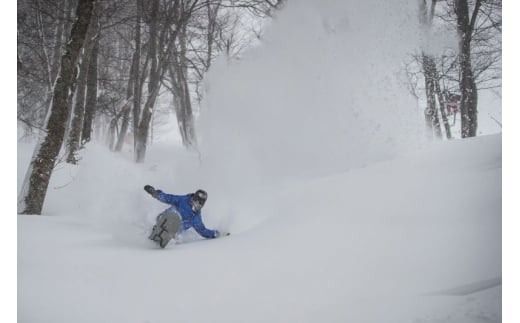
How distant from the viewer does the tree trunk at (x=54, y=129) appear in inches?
188

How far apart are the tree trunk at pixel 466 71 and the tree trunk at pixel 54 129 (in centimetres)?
644

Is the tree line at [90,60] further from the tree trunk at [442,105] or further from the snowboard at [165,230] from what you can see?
the tree trunk at [442,105]

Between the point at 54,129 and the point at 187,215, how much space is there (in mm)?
2409

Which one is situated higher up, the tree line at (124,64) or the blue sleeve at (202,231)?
the tree line at (124,64)

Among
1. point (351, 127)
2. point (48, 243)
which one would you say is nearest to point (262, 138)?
point (351, 127)

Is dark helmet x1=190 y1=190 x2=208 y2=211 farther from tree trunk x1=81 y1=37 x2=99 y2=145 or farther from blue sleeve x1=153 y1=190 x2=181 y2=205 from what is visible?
tree trunk x1=81 y1=37 x2=99 y2=145

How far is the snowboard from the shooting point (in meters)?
3.64

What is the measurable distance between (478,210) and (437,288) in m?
1.09

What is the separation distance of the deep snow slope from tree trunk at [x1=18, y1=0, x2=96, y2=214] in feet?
1.94

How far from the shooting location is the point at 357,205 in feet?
12.3

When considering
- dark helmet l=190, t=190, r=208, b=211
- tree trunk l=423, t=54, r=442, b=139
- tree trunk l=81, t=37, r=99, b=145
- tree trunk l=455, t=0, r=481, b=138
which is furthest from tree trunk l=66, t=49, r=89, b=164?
tree trunk l=455, t=0, r=481, b=138

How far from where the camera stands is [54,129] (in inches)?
190

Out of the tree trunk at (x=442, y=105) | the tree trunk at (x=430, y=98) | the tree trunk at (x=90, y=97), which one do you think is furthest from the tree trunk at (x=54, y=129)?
the tree trunk at (x=442, y=105)
